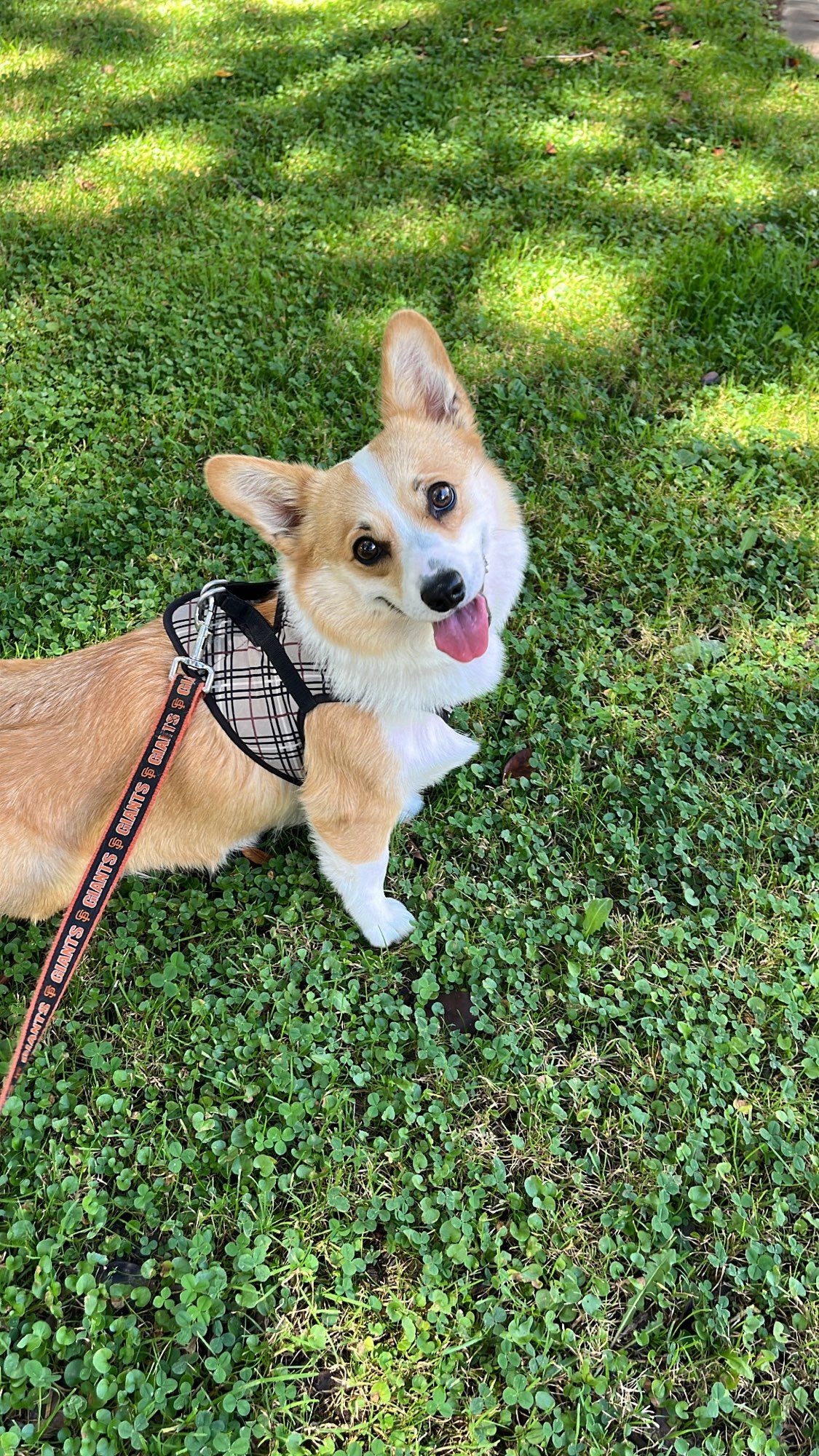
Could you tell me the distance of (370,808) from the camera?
2.21 metres

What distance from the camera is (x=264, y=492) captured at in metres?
2.06

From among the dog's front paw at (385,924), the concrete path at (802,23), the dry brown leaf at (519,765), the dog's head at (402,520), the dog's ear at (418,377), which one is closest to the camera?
the dog's head at (402,520)

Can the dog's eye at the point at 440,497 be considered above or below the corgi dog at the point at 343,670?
above

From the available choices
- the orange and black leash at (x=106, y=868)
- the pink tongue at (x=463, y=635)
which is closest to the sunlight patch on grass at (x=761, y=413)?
the pink tongue at (x=463, y=635)

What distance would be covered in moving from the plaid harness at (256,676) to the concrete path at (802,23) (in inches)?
228

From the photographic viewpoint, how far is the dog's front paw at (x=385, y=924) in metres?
2.39

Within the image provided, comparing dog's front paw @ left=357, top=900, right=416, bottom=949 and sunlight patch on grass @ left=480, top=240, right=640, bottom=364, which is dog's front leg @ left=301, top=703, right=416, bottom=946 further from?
sunlight patch on grass @ left=480, top=240, right=640, bottom=364

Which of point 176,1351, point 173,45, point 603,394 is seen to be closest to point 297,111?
point 173,45

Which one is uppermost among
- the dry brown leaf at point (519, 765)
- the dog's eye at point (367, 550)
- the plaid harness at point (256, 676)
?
the dog's eye at point (367, 550)

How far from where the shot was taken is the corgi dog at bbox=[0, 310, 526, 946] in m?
1.98

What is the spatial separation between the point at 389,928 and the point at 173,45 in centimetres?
638

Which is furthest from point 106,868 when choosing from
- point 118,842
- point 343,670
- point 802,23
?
point 802,23

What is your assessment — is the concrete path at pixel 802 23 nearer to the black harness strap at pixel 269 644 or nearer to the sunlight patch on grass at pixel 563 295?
the sunlight patch on grass at pixel 563 295

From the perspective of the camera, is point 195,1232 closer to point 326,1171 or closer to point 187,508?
point 326,1171
